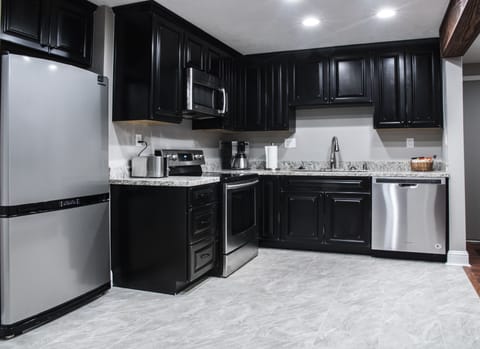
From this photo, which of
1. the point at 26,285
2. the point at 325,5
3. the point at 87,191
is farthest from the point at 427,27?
the point at 26,285

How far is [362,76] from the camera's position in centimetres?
448

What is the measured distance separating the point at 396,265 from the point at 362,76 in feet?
6.68

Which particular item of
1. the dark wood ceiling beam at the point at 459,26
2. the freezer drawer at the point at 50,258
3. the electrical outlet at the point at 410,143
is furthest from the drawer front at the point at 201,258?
the electrical outlet at the point at 410,143

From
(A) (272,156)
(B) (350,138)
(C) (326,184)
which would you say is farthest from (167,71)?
(B) (350,138)

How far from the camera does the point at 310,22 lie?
3.66 metres

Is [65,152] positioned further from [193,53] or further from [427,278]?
[427,278]

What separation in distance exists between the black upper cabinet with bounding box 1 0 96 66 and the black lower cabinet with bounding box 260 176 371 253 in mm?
2353

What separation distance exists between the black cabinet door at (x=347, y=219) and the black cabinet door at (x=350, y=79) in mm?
1102

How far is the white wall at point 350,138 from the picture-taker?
455 cm

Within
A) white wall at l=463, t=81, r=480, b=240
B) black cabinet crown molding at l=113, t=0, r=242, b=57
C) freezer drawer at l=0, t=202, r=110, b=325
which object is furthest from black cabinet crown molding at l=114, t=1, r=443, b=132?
white wall at l=463, t=81, r=480, b=240

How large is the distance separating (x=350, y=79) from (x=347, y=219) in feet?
5.08

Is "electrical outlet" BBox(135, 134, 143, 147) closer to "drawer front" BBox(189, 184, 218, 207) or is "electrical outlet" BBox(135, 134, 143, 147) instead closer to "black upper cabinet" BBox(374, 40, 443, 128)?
"drawer front" BBox(189, 184, 218, 207)

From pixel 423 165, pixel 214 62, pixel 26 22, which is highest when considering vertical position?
pixel 214 62

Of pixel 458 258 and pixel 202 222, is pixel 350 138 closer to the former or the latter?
pixel 458 258
